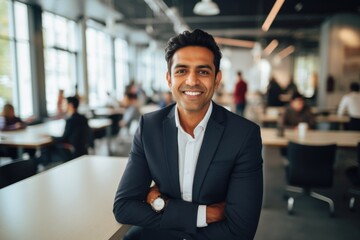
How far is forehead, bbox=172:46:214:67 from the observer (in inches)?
58.7

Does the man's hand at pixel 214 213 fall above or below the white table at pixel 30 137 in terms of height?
above

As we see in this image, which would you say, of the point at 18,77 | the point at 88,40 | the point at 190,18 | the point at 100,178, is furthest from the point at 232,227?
the point at 190,18

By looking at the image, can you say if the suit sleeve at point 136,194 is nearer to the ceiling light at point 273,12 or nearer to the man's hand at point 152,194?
→ the man's hand at point 152,194

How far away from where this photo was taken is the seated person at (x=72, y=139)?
13.4ft

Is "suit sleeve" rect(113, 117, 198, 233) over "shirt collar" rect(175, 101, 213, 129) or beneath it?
beneath

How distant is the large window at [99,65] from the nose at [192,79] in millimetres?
8745

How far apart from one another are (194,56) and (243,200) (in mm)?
711

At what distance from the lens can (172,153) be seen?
1572mm

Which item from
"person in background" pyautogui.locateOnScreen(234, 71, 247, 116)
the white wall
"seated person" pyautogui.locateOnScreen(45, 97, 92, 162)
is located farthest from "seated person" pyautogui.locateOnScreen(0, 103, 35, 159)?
the white wall

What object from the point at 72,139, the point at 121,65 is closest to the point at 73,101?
the point at 72,139

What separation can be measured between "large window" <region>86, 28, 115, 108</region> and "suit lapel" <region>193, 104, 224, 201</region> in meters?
8.74

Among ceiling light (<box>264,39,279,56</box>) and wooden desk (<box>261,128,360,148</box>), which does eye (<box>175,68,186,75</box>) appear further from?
ceiling light (<box>264,39,279,56</box>)

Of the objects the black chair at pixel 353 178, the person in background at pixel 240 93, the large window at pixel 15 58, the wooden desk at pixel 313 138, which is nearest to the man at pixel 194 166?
the wooden desk at pixel 313 138

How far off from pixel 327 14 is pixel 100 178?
10413 millimetres
